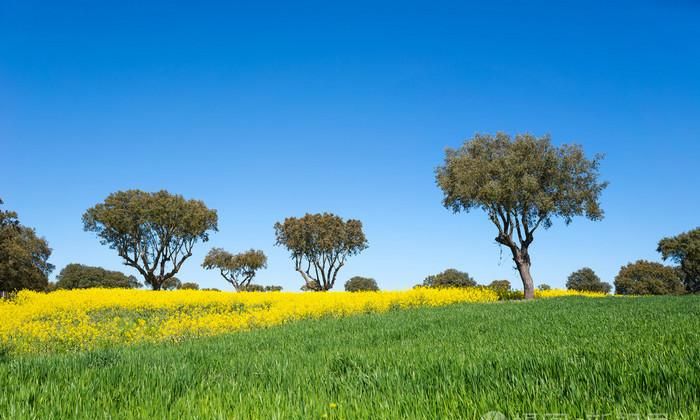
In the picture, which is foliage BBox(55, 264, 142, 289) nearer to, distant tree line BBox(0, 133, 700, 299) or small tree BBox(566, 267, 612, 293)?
distant tree line BBox(0, 133, 700, 299)

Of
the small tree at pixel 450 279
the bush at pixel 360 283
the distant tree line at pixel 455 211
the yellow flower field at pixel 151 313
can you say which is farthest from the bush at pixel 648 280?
the yellow flower field at pixel 151 313

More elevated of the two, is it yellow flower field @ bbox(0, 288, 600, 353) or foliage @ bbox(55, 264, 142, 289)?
foliage @ bbox(55, 264, 142, 289)

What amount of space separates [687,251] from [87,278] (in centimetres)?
10565

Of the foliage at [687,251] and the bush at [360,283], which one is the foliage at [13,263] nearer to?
Answer: the bush at [360,283]

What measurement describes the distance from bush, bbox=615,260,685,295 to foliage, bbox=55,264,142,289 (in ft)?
332

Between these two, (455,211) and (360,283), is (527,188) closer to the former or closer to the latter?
(455,211)

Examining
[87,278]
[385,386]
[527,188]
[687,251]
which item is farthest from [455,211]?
[87,278]

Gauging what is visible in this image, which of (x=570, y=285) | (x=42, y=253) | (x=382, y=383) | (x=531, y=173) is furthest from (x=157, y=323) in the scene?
(x=570, y=285)

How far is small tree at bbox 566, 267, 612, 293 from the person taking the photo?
345 feet

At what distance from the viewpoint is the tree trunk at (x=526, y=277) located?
35219 mm

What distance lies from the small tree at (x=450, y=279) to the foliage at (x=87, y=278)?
67004 mm

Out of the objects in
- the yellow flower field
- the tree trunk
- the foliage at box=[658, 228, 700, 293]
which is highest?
the foliage at box=[658, 228, 700, 293]

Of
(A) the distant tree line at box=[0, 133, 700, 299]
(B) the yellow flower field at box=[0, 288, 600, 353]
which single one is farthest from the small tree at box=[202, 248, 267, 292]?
(B) the yellow flower field at box=[0, 288, 600, 353]

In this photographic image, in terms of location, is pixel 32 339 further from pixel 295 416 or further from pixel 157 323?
pixel 295 416
